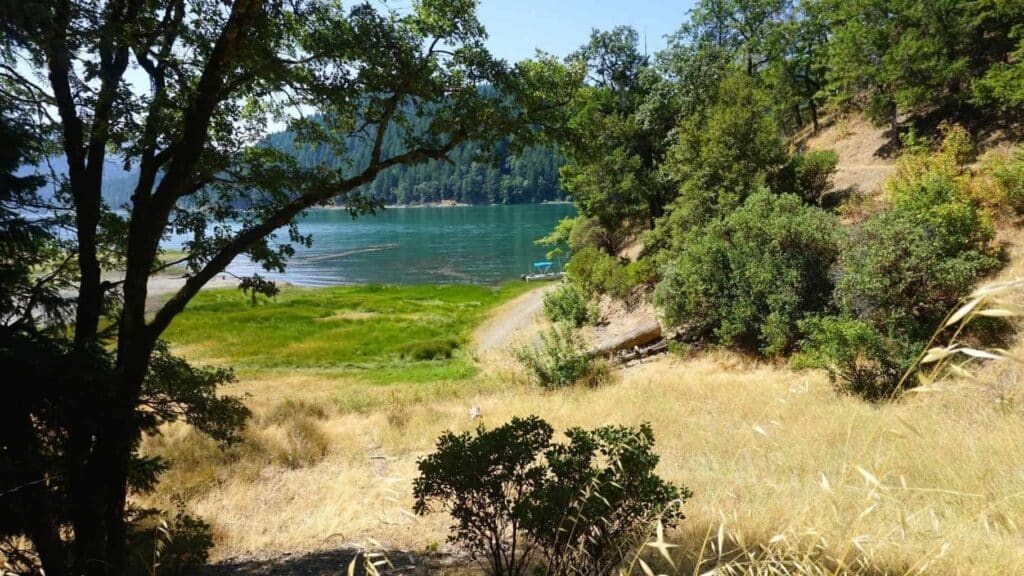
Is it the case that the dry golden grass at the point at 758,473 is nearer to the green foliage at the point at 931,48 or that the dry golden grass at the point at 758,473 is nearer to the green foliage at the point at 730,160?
the green foliage at the point at 730,160

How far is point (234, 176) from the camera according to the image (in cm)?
653

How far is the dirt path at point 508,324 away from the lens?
2652cm

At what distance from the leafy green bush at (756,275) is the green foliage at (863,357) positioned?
2568mm

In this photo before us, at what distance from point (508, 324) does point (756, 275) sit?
16.5m

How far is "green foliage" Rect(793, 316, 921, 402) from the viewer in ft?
35.8

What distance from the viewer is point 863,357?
38.5ft

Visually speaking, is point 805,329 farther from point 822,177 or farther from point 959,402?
point 822,177

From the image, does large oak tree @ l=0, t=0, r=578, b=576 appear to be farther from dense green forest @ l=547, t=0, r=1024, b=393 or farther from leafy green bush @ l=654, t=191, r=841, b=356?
leafy green bush @ l=654, t=191, r=841, b=356

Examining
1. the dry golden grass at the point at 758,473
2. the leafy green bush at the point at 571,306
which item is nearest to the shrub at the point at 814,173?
the dry golden grass at the point at 758,473

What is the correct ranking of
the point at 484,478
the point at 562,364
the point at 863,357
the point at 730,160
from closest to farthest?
the point at 484,478, the point at 863,357, the point at 562,364, the point at 730,160

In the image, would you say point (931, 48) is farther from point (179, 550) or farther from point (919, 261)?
point (179, 550)

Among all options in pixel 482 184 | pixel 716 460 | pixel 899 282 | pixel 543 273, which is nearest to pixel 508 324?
pixel 543 273

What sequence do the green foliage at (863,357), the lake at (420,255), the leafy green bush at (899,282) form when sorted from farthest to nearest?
1. the lake at (420,255)
2. the leafy green bush at (899,282)
3. the green foliage at (863,357)

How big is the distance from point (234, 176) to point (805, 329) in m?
12.8
